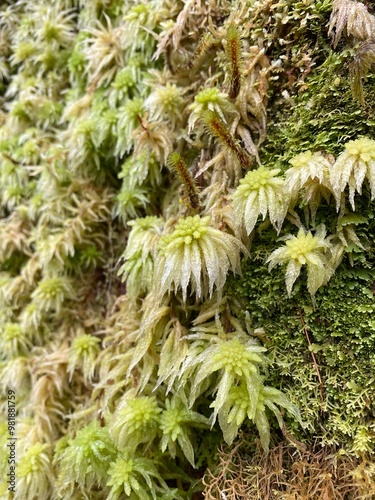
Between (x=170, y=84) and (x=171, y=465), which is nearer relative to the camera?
(x=171, y=465)

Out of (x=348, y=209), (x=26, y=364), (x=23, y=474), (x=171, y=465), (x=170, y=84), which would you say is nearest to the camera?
(x=348, y=209)

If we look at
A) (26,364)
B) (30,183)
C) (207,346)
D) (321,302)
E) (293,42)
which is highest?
(293,42)

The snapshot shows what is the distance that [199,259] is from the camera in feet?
3.50

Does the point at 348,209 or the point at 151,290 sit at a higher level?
the point at 348,209

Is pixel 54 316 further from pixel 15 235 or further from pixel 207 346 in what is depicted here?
pixel 207 346

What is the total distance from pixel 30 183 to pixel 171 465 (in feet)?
4.29

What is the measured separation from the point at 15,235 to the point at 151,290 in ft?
2.79

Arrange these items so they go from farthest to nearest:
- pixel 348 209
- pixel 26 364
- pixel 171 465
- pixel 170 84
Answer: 1. pixel 26 364
2. pixel 170 84
3. pixel 171 465
4. pixel 348 209

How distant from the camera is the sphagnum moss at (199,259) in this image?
104cm

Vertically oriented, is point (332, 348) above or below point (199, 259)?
below

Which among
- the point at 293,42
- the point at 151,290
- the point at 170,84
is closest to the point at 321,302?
the point at 151,290

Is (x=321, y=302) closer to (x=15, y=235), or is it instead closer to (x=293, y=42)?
(x=293, y=42)

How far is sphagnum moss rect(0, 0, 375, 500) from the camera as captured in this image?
1.04 m

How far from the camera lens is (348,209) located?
105 centimetres
